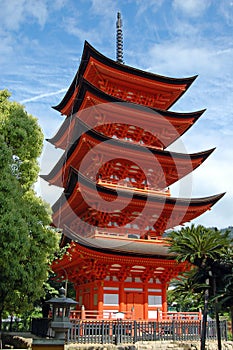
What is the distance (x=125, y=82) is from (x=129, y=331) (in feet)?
50.5

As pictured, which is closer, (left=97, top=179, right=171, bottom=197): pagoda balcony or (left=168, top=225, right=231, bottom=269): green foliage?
(left=168, top=225, right=231, bottom=269): green foliage

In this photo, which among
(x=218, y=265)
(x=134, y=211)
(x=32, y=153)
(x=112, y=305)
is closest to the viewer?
(x=32, y=153)

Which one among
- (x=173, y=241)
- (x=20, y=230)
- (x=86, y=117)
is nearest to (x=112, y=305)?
(x=173, y=241)

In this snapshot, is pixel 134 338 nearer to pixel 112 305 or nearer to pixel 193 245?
pixel 112 305

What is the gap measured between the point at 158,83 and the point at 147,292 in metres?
13.6

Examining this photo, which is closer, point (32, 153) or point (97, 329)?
point (32, 153)

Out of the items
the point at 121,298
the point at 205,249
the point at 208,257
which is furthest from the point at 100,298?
the point at 205,249

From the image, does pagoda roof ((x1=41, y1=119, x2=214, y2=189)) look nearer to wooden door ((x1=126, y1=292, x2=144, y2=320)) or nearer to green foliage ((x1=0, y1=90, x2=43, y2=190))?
wooden door ((x1=126, y1=292, x2=144, y2=320))

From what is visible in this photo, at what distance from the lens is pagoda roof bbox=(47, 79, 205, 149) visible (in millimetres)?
22438

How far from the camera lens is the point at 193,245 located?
15.6 meters

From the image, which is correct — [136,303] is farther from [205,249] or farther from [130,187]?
[130,187]

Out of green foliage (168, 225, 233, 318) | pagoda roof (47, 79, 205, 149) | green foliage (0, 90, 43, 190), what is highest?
pagoda roof (47, 79, 205, 149)

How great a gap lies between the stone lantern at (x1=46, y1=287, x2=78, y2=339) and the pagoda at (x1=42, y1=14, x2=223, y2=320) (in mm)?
4390

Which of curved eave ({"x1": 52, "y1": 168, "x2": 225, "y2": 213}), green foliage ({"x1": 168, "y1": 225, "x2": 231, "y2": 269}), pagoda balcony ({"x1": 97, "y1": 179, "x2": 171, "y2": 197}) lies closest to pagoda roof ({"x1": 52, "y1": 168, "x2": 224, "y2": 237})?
curved eave ({"x1": 52, "y1": 168, "x2": 225, "y2": 213})
